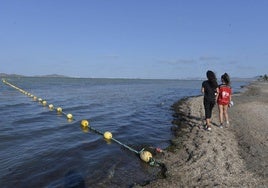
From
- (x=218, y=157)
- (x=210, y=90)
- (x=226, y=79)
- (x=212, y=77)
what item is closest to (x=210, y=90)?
(x=210, y=90)

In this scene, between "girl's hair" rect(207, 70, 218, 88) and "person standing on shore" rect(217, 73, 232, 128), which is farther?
"person standing on shore" rect(217, 73, 232, 128)

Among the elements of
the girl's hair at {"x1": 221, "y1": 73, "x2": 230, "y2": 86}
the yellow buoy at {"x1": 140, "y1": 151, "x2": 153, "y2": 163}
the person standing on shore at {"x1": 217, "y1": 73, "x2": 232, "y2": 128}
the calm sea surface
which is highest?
the girl's hair at {"x1": 221, "y1": 73, "x2": 230, "y2": 86}

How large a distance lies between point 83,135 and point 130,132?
2.31 m

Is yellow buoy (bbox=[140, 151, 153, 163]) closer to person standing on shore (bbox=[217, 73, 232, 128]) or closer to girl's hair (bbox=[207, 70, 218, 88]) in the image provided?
girl's hair (bbox=[207, 70, 218, 88])

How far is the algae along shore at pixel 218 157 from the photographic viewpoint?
739 cm

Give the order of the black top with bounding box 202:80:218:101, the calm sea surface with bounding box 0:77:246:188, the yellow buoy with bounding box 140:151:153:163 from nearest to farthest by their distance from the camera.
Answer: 1. the calm sea surface with bounding box 0:77:246:188
2. the yellow buoy with bounding box 140:151:153:163
3. the black top with bounding box 202:80:218:101

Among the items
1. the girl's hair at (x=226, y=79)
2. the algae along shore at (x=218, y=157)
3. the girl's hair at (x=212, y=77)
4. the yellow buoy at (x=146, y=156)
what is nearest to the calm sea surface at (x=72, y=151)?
the yellow buoy at (x=146, y=156)

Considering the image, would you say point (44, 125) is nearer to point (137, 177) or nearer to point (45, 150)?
point (45, 150)

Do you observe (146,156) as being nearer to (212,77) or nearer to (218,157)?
(218,157)

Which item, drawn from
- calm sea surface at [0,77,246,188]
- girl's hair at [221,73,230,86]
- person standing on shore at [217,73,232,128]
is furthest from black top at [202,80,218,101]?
calm sea surface at [0,77,246,188]

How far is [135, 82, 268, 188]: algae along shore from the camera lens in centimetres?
739

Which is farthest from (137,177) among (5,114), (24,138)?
(5,114)

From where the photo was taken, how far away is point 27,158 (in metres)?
10.7

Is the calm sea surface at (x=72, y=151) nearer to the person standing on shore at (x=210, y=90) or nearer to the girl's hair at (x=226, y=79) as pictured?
the person standing on shore at (x=210, y=90)
